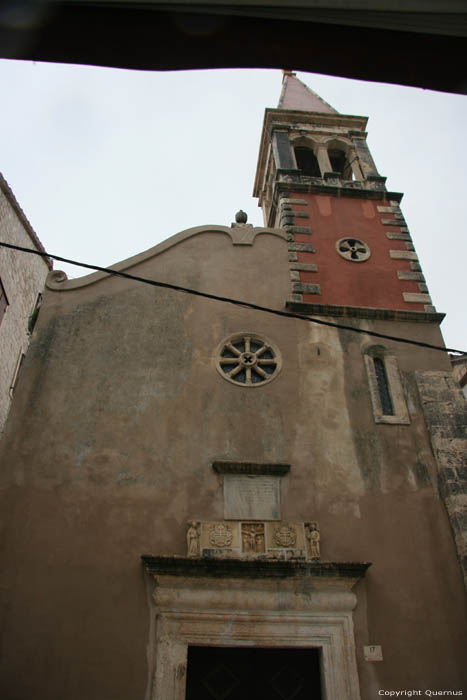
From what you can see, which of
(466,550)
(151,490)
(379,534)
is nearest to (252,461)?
(151,490)

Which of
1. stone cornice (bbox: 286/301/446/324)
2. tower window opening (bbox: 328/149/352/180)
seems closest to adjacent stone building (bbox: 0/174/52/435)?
stone cornice (bbox: 286/301/446/324)

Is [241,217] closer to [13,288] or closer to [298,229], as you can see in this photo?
[298,229]

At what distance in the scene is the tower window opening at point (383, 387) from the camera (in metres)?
9.26

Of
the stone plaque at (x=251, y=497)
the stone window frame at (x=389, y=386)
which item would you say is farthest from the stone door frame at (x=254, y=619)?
the stone window frame at (x=389, y=386)

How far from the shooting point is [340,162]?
1600 cm

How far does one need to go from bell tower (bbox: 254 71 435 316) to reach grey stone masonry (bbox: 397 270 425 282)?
0.06 ft

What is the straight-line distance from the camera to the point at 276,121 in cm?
1559

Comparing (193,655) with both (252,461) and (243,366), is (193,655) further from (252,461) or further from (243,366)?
(243,366)

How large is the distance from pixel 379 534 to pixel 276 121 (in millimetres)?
11920

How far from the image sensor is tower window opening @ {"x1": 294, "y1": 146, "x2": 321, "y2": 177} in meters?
16.1

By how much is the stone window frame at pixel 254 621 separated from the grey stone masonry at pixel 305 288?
5.34 meters

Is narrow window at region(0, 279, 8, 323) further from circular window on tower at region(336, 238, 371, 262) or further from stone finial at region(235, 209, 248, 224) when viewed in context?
circular window on tower at region(336, 238, 371, 262)

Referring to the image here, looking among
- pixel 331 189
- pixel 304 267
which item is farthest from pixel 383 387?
pixel 331 189

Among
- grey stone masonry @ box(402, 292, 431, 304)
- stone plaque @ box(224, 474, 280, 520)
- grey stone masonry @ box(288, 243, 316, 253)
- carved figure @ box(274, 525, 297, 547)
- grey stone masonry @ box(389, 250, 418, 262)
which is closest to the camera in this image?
carved figure @ box(274, 525, 297, 547)
